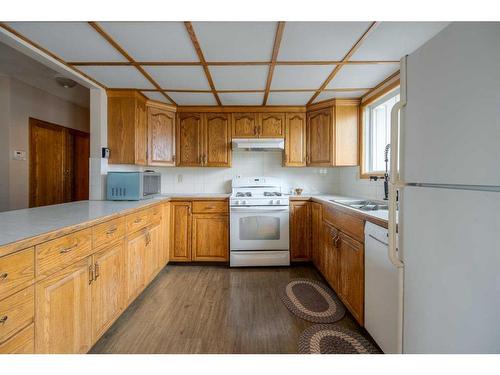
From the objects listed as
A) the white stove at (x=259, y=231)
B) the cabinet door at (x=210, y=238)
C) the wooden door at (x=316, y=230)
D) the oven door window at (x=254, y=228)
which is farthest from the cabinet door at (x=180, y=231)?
the wooden door at (x=316, y=230)

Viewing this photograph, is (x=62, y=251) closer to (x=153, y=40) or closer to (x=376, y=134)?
(x=153, y=40)

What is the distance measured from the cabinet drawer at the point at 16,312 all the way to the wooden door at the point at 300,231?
243 centimetres

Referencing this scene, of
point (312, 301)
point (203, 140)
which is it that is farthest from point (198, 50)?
point (312, 301)

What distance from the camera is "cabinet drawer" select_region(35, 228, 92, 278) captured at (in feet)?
3.37

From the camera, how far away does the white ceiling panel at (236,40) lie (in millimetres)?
1477

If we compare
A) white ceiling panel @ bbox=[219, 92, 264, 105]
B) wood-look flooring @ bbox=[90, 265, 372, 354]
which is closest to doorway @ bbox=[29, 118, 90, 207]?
wood-look flooring @ bbox=[90, 265, 372, 354]

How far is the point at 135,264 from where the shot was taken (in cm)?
198

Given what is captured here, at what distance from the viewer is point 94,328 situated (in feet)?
4.62

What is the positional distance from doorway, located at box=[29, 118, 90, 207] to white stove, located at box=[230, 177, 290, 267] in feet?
9.48

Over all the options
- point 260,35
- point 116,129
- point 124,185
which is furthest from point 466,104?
point 116,129

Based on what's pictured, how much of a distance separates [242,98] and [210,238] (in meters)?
1.82

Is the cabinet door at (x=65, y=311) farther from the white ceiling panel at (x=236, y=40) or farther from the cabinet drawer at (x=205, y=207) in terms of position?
the white ceiling panel at (x=236, y=40)

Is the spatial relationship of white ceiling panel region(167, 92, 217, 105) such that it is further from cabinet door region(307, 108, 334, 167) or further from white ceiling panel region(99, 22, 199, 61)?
cabinet door region(307, 108, 334, 167)

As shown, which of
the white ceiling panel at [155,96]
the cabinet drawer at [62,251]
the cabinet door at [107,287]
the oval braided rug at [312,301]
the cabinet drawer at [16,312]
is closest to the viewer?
the cabinet drawer at [16,312]
